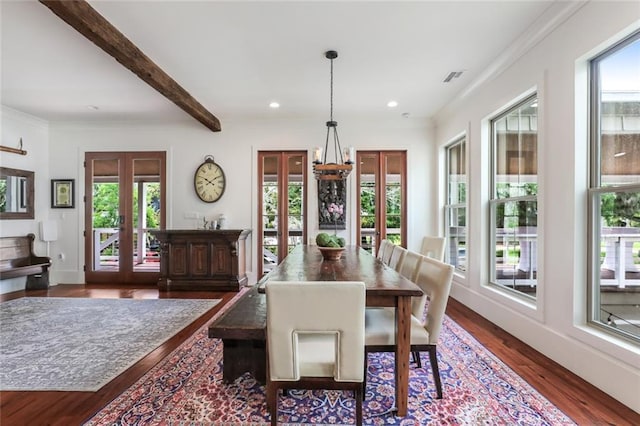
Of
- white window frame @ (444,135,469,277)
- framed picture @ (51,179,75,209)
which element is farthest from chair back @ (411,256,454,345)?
framed picture @ (51,179,75,209)

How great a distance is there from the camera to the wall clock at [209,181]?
18.0ft

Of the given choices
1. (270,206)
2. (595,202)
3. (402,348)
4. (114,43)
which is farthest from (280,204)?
(595,202)

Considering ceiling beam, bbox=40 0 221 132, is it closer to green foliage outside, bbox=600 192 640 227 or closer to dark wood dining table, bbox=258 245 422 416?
dark wood dining table, bbox=258 245 422 416

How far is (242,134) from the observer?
5496mm

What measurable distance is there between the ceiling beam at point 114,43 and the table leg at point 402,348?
3048 millimetres

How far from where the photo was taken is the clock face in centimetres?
548

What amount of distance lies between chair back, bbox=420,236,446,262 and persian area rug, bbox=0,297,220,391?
9.30 feet

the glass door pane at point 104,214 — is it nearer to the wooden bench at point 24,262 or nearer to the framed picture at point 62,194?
the framed picture at point 62,194

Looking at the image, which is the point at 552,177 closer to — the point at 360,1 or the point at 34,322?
the point at 360,1

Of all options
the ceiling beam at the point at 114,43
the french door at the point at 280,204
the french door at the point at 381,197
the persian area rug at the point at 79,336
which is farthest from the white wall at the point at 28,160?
the french door at the point at 381,197

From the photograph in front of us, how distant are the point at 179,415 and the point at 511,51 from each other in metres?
4.05

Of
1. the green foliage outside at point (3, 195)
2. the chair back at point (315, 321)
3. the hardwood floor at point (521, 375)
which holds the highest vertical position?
the green foliage outside at point (3, 195)

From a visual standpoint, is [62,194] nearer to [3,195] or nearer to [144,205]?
[3,195]

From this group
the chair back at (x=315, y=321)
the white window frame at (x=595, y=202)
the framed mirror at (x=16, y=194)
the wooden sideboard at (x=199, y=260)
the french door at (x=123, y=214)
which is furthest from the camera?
the french door at (x=123, y=214)
